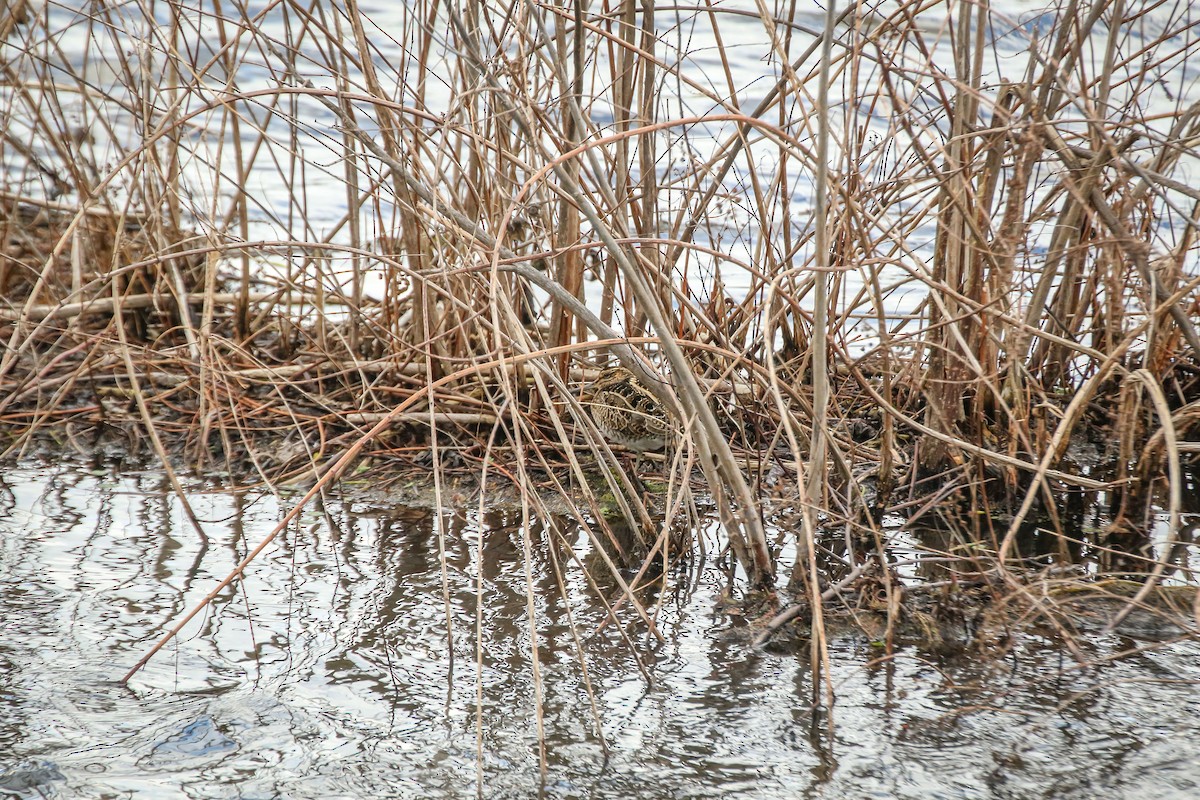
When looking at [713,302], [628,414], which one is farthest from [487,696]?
[713,302]

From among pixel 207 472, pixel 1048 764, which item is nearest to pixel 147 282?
pixel 207 472

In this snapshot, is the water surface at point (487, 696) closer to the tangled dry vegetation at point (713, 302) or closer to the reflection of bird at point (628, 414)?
the tangled dry vegetation at point (713, 302)

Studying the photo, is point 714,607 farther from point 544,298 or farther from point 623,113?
point 544,298

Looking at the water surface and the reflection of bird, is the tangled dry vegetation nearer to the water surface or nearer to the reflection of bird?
the reflection of bird

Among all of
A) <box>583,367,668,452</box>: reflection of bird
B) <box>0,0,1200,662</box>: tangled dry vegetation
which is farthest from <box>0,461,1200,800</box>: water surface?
<box>583,367,668,452</box>: reflection of bird

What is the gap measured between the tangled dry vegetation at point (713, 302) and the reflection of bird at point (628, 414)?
0.15m

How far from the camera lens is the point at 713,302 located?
4047 millimetres

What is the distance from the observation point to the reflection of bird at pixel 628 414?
3.66 metres

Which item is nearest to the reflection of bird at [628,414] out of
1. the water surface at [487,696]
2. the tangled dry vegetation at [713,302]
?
the tangled dry vegetation at [713,302]

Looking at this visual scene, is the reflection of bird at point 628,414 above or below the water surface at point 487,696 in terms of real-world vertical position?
above

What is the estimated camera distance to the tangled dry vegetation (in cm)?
284

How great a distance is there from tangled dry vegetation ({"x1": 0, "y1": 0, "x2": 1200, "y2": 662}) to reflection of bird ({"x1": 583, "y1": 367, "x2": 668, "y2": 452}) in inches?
5.8

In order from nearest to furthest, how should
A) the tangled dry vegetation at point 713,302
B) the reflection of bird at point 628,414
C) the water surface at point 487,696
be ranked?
the water surface at point 487,696 → the tangled dry vegetation at point 713,302 → the reflection of bird at point 628,414

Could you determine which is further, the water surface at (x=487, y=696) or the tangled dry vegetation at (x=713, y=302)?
the tangled dry vegetation at (x=713, y=302)
